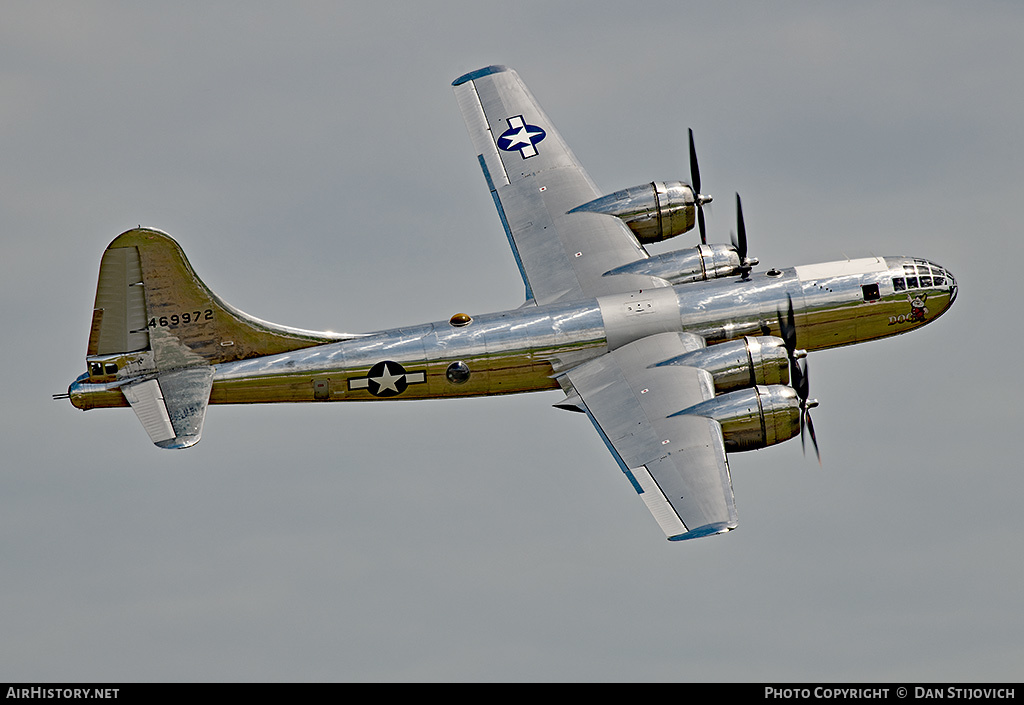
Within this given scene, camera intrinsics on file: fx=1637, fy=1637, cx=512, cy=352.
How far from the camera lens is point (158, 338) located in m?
51.3

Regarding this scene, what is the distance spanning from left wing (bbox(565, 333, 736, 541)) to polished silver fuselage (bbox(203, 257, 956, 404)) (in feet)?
2.85

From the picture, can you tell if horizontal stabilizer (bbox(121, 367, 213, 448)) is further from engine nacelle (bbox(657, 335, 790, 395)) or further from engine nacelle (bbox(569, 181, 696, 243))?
engine nacelle (bbox(569, 181, 696, 243))

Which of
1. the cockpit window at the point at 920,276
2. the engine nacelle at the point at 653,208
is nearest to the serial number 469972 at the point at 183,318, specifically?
the engine nacelle at the point at 653,208

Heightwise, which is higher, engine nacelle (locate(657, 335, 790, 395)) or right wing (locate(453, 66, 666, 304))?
right wing (locate(453, 66, 666, 304))

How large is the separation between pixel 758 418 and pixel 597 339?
681cm

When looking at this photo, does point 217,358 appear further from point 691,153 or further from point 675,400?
point 691,153

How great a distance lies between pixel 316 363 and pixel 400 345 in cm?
281

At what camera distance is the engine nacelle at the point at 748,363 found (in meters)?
52.3

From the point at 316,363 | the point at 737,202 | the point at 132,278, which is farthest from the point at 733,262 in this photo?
the point at 132,278

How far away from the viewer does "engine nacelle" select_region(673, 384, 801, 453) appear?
5022 cm

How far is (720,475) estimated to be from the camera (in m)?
48.7

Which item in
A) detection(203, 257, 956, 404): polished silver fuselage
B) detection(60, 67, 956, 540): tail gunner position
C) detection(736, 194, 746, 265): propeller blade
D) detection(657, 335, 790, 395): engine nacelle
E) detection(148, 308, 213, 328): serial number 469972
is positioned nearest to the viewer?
detection(60, 67, 956, 540): tail gunner position

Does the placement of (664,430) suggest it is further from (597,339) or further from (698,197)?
(698,197)

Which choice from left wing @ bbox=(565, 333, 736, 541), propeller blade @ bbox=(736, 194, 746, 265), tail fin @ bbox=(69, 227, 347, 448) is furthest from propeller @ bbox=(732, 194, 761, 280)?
tail fin @ bbox=(69, 227, 347, 448)
